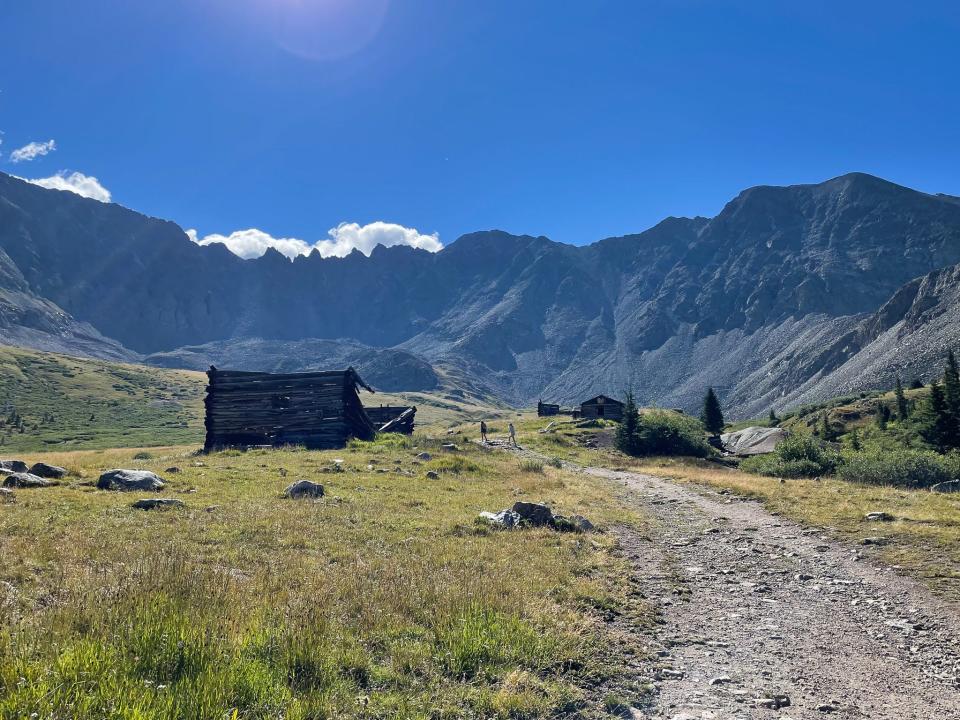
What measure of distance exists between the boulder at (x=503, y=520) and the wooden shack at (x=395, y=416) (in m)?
47.8

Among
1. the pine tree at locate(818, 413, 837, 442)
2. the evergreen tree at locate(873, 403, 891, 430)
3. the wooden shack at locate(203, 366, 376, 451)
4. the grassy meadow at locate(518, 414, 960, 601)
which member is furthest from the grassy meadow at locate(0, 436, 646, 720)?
the evergreen tree at locate(873, 403, 891, 430)

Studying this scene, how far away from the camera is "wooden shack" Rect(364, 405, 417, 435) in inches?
2530

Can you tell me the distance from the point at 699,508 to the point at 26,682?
68.1ft

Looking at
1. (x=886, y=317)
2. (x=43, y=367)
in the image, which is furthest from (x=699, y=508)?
(x=886, y=317)

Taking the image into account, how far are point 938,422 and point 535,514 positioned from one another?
44.4 metres

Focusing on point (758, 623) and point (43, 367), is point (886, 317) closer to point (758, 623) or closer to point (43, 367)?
point (758, 623)

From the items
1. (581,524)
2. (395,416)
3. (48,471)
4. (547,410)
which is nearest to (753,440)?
(547,410)

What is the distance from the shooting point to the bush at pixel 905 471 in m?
25.9

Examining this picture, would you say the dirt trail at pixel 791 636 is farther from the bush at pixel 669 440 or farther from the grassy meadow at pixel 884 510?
the bush at pixel 669 440

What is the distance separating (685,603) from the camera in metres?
9.78

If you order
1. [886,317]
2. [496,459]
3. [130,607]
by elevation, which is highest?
[886,317]

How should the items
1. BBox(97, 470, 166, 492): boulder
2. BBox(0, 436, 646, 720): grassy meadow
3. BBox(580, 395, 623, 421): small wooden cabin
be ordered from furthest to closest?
BBox(580, 395, 623, 421): small wooden cabin → BBox(97, 470, 166, 492): boulder → BBox(0, 436, 646, 720): grassy meadow

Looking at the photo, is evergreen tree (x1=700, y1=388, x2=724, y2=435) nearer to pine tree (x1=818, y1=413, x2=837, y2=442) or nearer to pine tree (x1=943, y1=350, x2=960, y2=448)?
pine tree (x1=818, y1=413, x2=837, y2=442)

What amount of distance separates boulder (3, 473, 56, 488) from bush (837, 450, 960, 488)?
33426 millimetres
